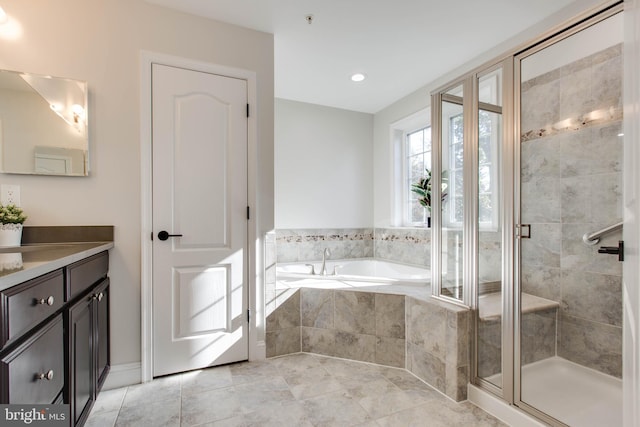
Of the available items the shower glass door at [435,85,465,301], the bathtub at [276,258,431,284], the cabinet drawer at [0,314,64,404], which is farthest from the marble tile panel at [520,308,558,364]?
the cabinet drawer at [0,314,64,404]

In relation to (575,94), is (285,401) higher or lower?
lower

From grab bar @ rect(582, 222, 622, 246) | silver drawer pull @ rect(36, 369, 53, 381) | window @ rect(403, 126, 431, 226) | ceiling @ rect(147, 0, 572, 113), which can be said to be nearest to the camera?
silver drawer pull @ rect(36, 369, 53, 381)

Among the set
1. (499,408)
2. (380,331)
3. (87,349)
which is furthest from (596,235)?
(87,349)

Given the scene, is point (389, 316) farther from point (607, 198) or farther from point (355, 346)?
point (607, 198)

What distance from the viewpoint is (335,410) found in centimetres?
179

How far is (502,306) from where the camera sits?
69.3 inches

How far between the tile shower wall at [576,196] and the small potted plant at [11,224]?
2.69 metres

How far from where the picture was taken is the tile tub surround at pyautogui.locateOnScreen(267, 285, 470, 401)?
1895 millimetres

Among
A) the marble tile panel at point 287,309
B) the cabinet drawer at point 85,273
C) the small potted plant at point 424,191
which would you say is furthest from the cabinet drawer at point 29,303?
the small potted plant at point 424,191

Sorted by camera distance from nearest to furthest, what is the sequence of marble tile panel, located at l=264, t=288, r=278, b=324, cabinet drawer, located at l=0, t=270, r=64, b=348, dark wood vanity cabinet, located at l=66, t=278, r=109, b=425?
cabinet drawer, located at l=0, t=270, r=64, b=348 < dark wood vanity cabinet, located at l=66, t=278, r=109, b=425 < marble tile panel, located at l=264, t=288, r=278, b=324

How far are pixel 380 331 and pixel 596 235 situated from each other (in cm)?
140

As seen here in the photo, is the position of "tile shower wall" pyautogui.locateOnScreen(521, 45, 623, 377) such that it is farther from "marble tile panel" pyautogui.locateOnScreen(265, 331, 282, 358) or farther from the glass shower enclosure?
"marble tile panel" pyautogui.locateOnScreen(265, 331, 282, 358)

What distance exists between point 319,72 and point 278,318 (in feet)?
7.34

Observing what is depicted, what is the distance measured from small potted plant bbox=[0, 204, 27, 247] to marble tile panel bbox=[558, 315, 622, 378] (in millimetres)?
3126
